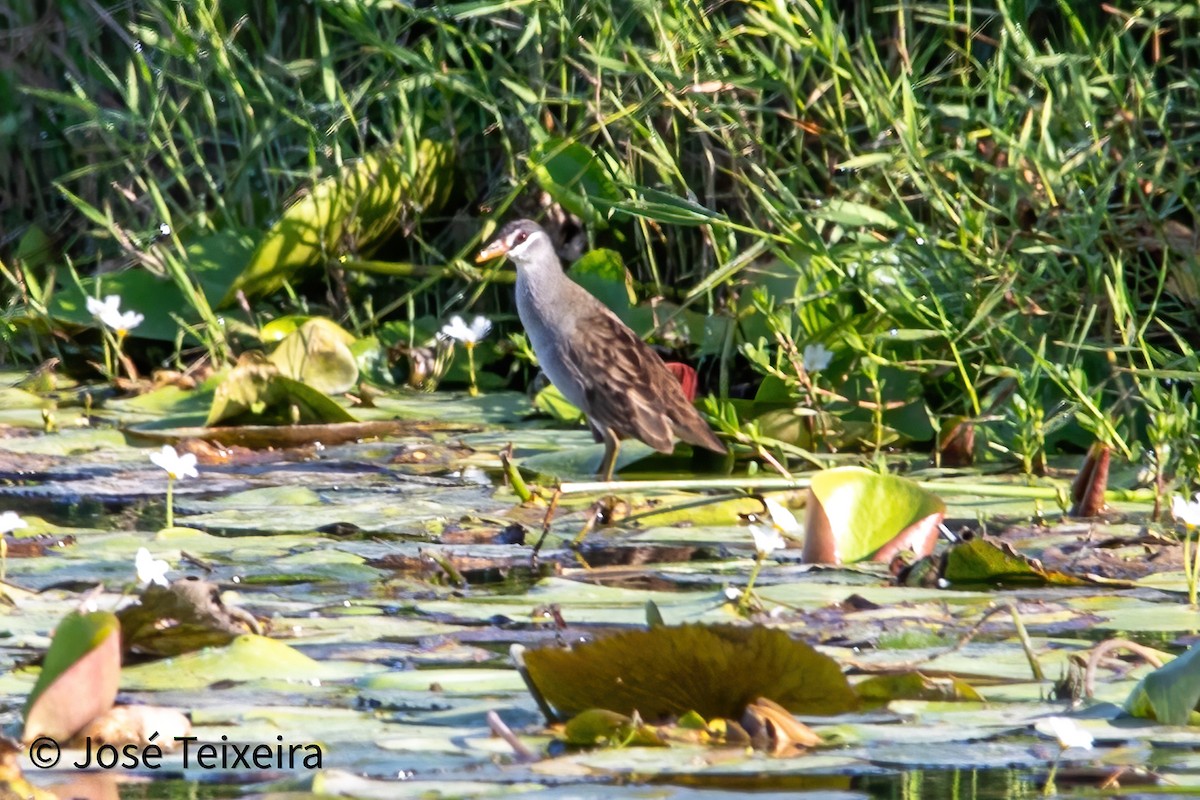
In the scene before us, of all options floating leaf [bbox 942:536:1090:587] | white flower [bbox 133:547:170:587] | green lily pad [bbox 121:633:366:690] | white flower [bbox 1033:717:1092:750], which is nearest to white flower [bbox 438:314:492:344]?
floating leaf [bbox 942:536:1090:587]

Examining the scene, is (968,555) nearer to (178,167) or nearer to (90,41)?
(178,167)

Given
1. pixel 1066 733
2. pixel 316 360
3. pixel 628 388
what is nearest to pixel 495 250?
pixel 316 360

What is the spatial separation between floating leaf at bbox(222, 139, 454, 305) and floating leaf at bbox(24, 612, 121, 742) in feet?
12.8

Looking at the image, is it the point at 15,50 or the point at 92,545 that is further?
the point at 15,50

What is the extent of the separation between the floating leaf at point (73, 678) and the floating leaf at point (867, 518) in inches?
58.5

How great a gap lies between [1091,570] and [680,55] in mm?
2090

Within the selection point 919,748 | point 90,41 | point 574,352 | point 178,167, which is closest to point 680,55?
point 574,352

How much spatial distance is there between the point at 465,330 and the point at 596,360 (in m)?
0.82

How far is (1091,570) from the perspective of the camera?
3.14 meters

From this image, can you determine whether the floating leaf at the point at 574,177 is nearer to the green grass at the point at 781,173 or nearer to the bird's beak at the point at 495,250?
the green grass at the point at 781,173

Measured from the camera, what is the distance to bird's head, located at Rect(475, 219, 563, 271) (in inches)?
215

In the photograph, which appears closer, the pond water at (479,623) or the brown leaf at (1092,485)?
the pond water at (479,623)

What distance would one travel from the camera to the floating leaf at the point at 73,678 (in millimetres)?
1995

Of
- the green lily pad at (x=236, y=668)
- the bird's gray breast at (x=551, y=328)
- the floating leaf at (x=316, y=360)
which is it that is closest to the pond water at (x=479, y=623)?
the green lily pad at (x=236, y=668)
